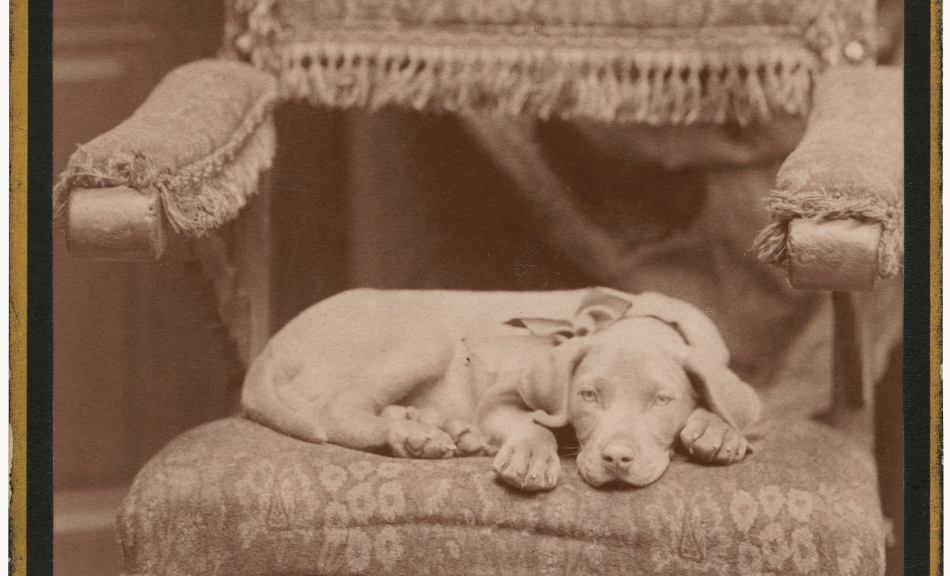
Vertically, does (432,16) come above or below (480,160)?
above

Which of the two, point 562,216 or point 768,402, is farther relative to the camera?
point 562,216

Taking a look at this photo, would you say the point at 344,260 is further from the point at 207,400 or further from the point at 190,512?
the point at 190,512

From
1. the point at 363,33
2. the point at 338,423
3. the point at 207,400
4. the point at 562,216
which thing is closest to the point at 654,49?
the point at 562,216

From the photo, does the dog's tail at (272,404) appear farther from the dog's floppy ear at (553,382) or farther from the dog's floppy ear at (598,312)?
the dog's floppy ear at (598,312)

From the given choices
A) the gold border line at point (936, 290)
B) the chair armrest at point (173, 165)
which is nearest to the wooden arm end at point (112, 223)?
the chair armrest at point (173, 165)

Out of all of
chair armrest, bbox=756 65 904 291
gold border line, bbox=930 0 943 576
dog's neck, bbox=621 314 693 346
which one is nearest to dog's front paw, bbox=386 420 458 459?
dog's neck, bbox=621 314 693 346

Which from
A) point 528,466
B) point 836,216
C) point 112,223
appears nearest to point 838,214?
point 836,216
